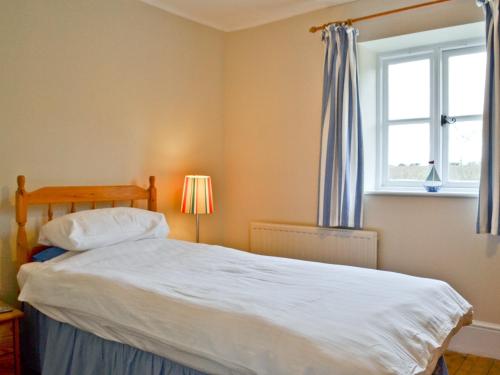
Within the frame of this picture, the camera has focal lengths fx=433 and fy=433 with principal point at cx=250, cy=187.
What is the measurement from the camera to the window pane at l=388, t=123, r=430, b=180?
3170 mm

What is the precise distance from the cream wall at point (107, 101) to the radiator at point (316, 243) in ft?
1.67

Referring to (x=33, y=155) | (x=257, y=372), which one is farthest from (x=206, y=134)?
(x=257, y=372)

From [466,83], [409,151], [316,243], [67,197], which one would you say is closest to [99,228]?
[67,197]

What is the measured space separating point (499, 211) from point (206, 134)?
2.27 metres

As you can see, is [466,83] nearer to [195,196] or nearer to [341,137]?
[341,137]

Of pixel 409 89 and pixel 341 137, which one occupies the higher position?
pixel 409 89

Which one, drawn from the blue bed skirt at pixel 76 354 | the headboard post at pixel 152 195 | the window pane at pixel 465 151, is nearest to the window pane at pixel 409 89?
the window pane at pixel 465 151

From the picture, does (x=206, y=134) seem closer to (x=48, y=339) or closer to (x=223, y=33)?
(x=223, y=33)

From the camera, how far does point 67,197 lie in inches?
104

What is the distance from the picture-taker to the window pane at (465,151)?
9.78 ft

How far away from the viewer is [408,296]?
1.77 meters

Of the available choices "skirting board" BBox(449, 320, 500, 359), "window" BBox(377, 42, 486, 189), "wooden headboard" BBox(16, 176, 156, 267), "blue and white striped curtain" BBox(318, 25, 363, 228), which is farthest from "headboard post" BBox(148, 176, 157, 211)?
"skirting board" BBox(449, 320, 500, 359)

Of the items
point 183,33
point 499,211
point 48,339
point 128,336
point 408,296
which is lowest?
point 48,339

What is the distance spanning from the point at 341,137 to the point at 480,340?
1.58 metres
